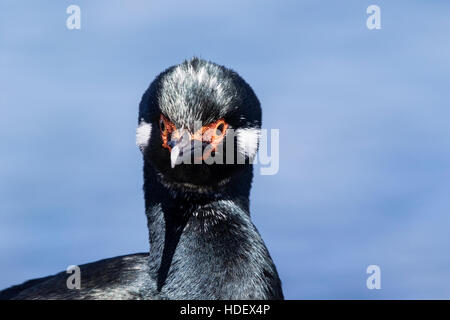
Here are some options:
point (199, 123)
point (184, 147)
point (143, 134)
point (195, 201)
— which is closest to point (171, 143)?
point (184, 147)

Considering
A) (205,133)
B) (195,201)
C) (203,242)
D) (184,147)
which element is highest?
(205,133)

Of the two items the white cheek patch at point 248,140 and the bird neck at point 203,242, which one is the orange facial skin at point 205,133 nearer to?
the white cheek patch at point 248,140

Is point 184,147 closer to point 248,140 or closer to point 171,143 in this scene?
point 171,143

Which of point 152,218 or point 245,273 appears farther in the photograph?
point 152,218

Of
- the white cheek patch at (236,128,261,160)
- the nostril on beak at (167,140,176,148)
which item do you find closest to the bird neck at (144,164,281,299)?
the white cheek patch at (236,128,261,160)

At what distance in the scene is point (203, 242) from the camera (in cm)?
801

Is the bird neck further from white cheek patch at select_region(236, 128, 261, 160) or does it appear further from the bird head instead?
white cheek patch at select_region(236, 128, 261, 160)

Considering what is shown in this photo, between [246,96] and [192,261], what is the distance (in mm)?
1501

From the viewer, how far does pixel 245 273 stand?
777cm

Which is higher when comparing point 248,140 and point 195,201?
point 248,140

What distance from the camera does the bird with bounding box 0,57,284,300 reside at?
25.6 ft

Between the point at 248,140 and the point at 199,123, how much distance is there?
20.6 inches
